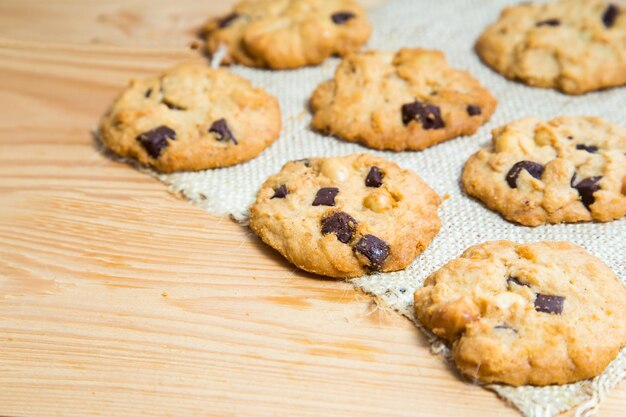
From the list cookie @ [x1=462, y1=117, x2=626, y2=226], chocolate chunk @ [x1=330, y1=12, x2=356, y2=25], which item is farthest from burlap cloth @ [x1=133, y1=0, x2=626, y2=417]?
chocolate chunk @ [x1=330, y1=12, x2=356, y2=25]

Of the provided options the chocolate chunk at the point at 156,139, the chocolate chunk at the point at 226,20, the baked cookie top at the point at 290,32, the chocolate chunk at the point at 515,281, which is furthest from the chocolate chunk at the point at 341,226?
the chocolate chunk at the point at 226,20

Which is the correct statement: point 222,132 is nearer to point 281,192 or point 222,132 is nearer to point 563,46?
point 281,192

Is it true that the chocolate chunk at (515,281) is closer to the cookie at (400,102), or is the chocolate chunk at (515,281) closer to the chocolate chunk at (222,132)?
the cookie at (400,102)

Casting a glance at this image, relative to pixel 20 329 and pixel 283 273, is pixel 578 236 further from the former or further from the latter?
pixel 20 329

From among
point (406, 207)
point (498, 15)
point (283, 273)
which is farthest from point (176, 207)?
point (498, 15)

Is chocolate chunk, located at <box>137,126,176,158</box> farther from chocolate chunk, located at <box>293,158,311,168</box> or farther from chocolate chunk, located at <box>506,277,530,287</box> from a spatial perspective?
chocolate chunk, located at <box>506,277,530,287</box>
